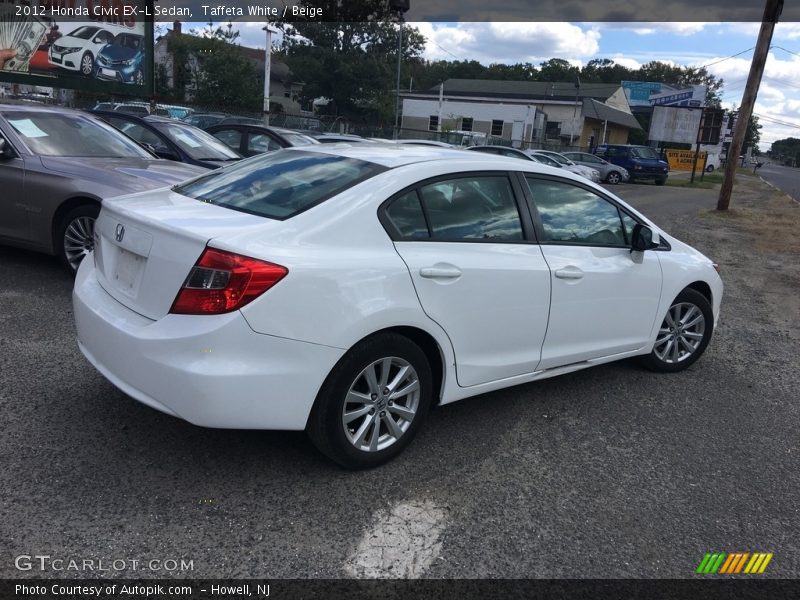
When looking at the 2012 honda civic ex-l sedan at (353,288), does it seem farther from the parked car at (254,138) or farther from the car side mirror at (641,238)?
the parked car at (254,138)

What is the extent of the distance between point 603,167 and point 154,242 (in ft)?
102

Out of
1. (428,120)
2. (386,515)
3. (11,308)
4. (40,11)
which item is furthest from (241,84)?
(386,515)

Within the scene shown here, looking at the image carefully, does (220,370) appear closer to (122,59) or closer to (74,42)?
(122,59)

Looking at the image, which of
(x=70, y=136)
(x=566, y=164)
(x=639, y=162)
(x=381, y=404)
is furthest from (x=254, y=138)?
(x=639, y=162)

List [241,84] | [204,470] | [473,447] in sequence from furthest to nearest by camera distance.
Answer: [241,84] < [473,447] < [204,470]

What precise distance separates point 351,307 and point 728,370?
3.85 meters

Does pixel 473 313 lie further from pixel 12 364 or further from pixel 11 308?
pixel 11 308

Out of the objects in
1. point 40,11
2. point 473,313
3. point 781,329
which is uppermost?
point 40,11

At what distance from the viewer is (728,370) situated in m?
5.56

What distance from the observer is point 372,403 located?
3.35m

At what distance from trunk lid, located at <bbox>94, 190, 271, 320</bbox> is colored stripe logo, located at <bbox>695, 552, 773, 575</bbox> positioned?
250 centimetres

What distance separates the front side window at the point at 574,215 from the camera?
4141 mm

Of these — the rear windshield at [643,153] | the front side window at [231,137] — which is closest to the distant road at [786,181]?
the rear windshield at [643,153]

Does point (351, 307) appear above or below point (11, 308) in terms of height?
above
